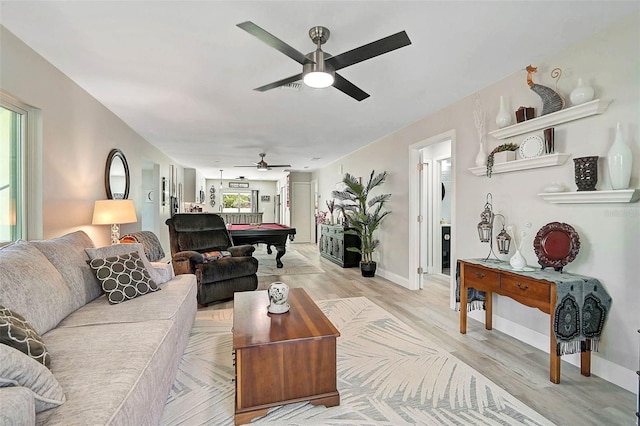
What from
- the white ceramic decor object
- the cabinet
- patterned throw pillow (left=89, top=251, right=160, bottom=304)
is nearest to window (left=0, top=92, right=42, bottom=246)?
patterned throw pillow (left=89, top=251, right=160, bottom=304)

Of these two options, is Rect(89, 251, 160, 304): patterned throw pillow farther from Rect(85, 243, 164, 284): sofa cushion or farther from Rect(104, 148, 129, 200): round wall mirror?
Rect(104, 148, 129, 200): round wall mirror

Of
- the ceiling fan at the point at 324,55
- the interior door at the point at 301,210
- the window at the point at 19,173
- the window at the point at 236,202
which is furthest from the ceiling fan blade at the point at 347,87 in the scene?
the window at the point at 236,202

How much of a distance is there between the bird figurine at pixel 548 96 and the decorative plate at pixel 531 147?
21 cm

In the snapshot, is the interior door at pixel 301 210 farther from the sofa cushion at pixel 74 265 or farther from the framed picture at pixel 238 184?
the sofa cushion at pixel 74 265

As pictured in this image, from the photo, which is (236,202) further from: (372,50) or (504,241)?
(372,50)

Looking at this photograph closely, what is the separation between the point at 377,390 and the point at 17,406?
1.76 m

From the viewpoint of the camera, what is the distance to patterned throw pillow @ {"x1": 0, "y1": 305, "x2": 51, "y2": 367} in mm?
1208

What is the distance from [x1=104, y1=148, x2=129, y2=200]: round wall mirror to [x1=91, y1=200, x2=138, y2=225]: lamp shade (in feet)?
1.84

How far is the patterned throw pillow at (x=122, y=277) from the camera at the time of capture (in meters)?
2.23

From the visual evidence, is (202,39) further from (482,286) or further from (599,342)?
(599,342)

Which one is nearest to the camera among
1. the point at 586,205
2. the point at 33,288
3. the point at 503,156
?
the point at 33,288

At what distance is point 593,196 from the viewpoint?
6.91ft

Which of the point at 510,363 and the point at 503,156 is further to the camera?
the point at 503,156

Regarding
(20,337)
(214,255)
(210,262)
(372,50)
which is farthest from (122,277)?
(372,50)
